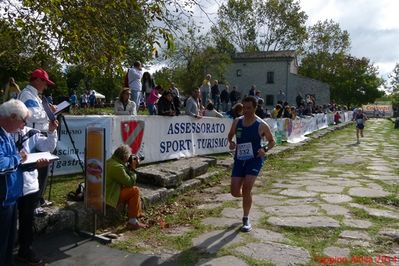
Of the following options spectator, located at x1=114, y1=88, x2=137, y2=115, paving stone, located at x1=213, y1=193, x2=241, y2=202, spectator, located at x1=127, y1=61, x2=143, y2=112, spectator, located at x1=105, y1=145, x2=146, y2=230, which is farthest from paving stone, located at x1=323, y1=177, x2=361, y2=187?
spectator, located at x1=127, y1=61, x2=143, y2=112

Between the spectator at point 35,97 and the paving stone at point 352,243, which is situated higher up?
the spectator at point 35,97

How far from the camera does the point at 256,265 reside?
169 inches

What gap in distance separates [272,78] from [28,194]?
52905mm

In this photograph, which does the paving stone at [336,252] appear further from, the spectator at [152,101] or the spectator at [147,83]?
the spectator at [147,83]

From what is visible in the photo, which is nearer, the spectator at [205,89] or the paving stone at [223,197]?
the paving stone at [223,197]

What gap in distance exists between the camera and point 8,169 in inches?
129

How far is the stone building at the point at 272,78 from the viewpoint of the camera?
178ft

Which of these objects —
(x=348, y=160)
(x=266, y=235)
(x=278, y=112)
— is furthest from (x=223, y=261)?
(x=278, y=112)

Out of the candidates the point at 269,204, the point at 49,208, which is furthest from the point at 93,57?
the point at 269,204

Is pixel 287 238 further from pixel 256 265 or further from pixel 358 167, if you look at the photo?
pixel 358 167

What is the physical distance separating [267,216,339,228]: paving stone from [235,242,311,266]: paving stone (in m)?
0.83

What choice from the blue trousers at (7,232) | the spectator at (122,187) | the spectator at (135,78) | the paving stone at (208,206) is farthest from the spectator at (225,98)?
the blue trousers at (7,232)

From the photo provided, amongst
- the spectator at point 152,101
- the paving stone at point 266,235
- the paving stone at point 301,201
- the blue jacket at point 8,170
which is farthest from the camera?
the spectator at point 152,101

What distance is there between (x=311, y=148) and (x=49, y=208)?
12.7 metres
